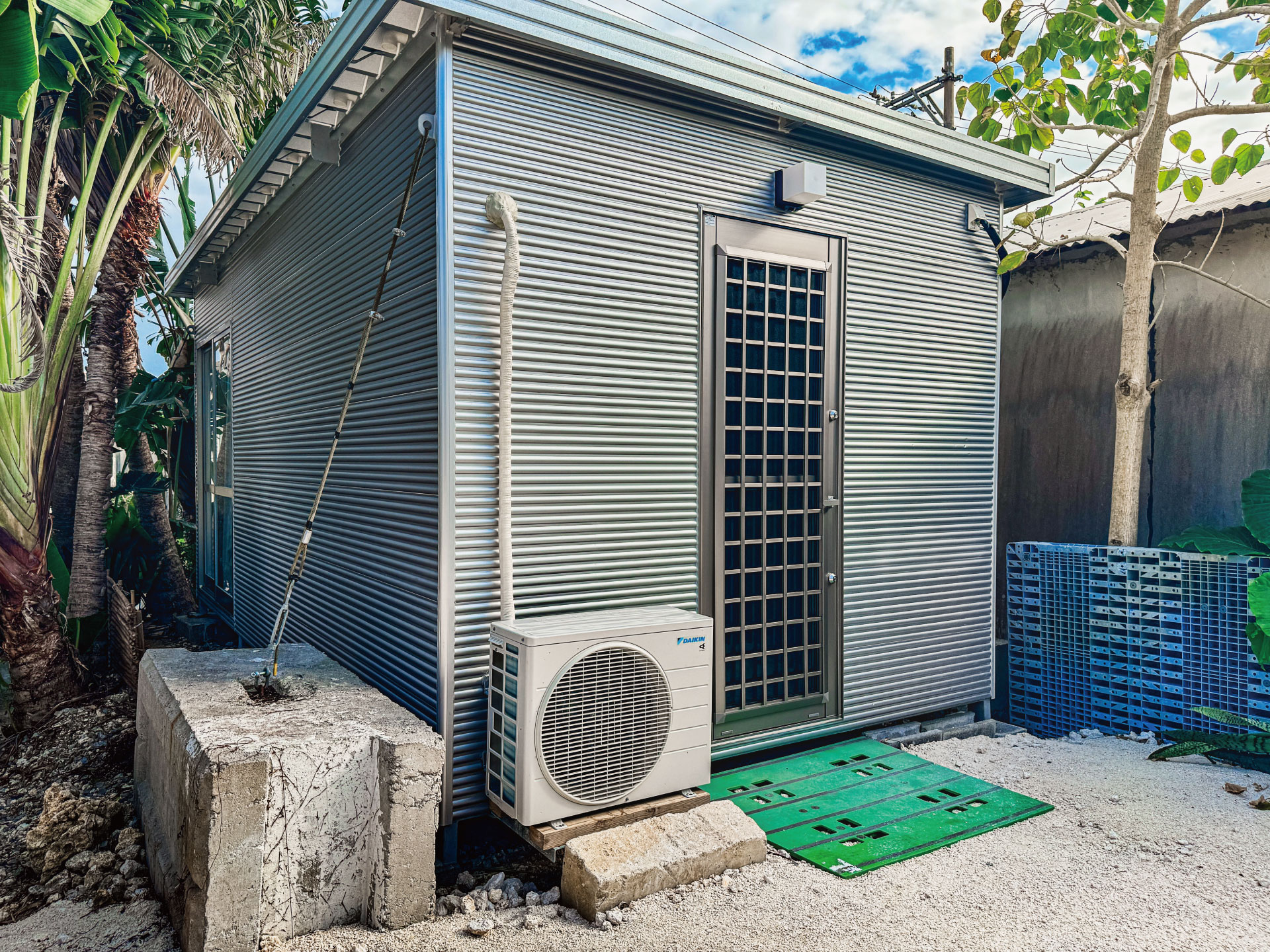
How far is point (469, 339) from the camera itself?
3.20 meters

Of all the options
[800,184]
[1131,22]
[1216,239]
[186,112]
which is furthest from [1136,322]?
[186,112]

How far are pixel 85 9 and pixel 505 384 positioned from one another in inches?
131

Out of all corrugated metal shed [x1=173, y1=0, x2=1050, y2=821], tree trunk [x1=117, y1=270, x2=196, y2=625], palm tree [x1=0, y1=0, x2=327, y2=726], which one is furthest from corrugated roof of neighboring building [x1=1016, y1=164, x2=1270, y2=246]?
tree trunk [x1=117, y1=270, x2=196, y2=625]

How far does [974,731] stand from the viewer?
15.8ft

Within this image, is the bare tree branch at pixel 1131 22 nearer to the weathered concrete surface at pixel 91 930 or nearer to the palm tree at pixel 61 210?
the palm tree at pixel 61 210

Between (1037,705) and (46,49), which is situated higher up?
(46,49)

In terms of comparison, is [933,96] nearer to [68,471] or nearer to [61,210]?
[61,210]

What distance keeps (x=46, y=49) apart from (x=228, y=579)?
12.8ft

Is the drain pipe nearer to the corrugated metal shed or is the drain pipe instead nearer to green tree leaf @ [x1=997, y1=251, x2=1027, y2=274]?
the corrugated metal shed

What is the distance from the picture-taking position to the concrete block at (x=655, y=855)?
272cm

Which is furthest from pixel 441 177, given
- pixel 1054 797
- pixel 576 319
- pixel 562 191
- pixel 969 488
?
pixel 1054 797

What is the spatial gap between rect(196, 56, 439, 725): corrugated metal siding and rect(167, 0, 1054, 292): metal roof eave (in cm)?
29

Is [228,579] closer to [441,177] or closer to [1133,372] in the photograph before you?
[441,177]

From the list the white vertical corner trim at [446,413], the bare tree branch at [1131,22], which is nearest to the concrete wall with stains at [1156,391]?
the bare tree branch at [1131,22]
